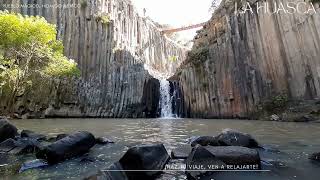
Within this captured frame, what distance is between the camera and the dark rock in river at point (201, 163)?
6.52 meters

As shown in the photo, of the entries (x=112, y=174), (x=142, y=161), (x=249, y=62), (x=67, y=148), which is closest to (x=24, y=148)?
(x=67, y=148)

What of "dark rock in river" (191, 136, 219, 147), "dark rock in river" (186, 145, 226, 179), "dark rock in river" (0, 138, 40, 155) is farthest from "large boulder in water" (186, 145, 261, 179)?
"dark rock in river" (0, 138, 40, 155)

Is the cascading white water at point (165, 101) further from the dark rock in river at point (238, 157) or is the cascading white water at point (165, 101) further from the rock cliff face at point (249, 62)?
the dark rock in river at point (238, 157)

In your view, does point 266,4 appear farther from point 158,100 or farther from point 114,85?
point 114,85

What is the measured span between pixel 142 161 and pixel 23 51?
2510cm

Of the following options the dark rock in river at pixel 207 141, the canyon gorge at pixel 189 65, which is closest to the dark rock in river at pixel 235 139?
the dark rock in river at pixel 207 141

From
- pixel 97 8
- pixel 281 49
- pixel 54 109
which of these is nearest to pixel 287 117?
pixel 281 49

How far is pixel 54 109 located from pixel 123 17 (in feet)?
61.4

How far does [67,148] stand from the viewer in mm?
8492

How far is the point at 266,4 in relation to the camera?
3164cm

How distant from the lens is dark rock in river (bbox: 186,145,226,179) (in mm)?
6523

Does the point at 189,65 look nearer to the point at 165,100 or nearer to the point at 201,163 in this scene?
the point at 165,100

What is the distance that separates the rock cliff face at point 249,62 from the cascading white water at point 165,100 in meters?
2.26

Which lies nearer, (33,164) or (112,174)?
(112,174)
